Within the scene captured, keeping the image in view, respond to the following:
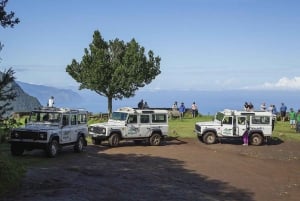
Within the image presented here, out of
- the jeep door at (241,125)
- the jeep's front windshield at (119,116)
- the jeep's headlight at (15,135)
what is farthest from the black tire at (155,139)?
the jeep's headlight at (15,135)

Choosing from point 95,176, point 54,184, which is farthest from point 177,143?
point 54,184

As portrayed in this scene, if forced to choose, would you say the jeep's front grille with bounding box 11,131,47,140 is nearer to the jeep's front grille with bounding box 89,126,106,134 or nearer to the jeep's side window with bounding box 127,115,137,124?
the jeep's front grille with bounding box 89,126,106,134

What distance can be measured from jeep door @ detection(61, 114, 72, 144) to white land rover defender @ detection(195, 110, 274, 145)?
10.1 meters

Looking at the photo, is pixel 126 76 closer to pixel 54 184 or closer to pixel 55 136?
pixel 55 136

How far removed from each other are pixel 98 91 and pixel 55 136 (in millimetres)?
28504

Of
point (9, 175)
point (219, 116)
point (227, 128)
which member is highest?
point (219, 116)

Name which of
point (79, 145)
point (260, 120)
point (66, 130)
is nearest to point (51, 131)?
point (66, 130)

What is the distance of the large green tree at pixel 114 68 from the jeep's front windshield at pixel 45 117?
24.7 metres

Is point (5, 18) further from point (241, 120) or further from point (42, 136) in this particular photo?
point (241, 120)

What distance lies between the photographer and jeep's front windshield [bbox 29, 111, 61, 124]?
949 inches

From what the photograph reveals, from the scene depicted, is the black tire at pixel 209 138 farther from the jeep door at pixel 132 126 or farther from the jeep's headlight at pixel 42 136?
the jeep's headlight at pixel 42 136

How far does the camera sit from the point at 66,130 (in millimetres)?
24281

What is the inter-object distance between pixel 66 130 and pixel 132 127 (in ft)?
20.8

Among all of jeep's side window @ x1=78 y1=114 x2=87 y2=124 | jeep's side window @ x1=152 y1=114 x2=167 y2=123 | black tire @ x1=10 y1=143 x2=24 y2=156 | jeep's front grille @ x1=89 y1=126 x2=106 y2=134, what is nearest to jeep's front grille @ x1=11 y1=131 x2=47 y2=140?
black tire @ x1=10 y1=143 x2=24 y2=156
